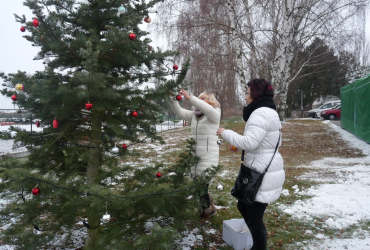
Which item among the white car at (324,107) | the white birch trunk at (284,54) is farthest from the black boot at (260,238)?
the white car at (324,107)

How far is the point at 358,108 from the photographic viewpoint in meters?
10.6

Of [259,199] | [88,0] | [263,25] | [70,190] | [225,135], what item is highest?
[263,25]

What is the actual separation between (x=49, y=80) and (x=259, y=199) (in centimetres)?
210

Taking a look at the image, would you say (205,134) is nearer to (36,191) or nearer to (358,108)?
(36,191)

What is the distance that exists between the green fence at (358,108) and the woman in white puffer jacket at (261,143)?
856 centimetres

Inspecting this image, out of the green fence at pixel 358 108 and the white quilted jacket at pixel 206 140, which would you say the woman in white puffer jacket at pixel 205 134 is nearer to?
the white quilted jacket at pixel 206 140

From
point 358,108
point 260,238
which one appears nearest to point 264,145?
point 260,238

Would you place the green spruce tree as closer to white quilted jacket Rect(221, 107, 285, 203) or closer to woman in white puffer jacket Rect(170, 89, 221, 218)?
white quilted jacket Rect(221, 107, 285, 203)

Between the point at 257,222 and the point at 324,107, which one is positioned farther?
the point at 324,107

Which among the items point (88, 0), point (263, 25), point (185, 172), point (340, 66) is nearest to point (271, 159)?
point (185, 172)

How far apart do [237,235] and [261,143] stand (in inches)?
47.7

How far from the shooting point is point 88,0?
250 centimetres

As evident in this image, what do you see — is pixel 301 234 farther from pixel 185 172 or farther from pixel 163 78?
pixel 163 78

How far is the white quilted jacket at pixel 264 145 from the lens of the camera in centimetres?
236
